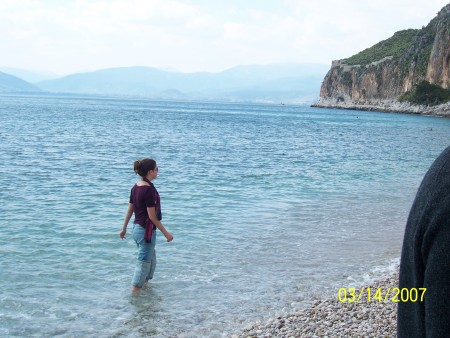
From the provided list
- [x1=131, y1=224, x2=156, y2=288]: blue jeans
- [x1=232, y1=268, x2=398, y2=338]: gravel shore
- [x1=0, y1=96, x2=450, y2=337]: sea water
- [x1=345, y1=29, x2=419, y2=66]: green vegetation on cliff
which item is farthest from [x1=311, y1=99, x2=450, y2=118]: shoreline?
[x1=131, y1=224, x2=156, y2=288]: blue jeans

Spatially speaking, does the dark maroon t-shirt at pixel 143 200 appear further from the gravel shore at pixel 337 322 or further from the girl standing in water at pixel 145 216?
the gravel shore at pixel 337 322

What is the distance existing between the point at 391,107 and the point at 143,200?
13030 cm

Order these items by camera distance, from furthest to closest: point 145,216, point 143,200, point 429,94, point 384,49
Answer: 1. point 384,49
2. point 429,94
3. point 145,216
4. point 143,200

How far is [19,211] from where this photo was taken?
1523 centimetres

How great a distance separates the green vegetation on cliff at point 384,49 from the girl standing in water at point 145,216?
150 m

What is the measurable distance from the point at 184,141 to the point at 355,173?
861 inches

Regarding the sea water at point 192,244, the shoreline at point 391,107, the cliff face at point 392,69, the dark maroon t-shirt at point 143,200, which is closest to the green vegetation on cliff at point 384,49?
the cliff face at point 392,69

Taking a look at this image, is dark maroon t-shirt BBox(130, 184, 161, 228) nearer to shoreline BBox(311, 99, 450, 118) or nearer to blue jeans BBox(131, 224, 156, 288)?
blue jeans BBox(131, 224, 156, 288)

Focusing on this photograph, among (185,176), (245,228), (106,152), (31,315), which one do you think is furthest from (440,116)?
(31,315)

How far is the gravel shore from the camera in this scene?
22.9ft

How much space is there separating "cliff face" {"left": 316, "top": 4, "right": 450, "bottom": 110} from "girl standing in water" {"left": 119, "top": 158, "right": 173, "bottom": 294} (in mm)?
101455

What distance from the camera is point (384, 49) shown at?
172m
